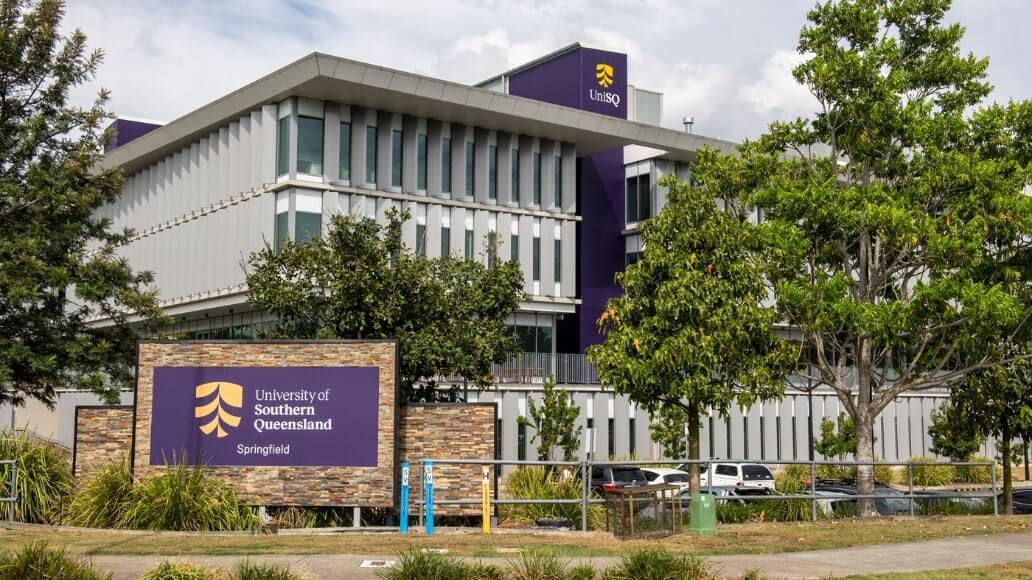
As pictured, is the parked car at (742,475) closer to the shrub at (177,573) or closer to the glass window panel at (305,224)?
the glass window panel at (305,224)

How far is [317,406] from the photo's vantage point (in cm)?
2144

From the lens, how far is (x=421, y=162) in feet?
145

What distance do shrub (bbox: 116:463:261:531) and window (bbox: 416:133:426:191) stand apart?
24.9m

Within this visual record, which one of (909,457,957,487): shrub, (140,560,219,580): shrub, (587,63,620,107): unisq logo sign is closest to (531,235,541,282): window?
(587,63,620,107): unisq logo sign

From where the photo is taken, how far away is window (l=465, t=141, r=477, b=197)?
149ft

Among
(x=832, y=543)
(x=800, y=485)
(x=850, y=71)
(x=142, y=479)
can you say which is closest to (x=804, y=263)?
(x=850, y=71)

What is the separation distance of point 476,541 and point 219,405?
262 inches

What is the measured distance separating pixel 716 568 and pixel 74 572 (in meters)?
8.27

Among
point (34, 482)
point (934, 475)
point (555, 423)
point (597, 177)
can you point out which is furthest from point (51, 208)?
point (934, 475)

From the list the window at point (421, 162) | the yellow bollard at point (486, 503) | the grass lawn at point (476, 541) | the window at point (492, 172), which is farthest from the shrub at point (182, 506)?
the window at point (492, 172)

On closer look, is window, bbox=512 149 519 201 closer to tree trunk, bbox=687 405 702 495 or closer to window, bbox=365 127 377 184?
window, bbox=365 127 377 184

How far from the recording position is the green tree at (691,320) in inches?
911

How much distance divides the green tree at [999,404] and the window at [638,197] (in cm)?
2338

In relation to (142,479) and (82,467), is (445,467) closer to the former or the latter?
(142,479)
